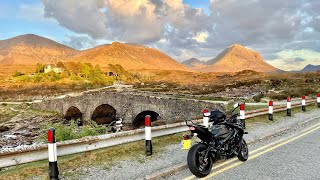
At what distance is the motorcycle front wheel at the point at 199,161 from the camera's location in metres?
6.87

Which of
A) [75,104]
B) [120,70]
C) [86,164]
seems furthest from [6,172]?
[120,70]

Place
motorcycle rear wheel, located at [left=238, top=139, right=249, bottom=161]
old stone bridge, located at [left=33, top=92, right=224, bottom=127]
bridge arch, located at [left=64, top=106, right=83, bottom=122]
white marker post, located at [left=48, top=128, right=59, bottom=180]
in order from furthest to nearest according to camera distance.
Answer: bridge arch, located at [left=64, top=106, right=83, bottom=122] < old stone bridge, located at [left=33, top=92, right=224, bottom=127] < motorcycle rear wheel, located at [left=238, top=139, right=249, bottom=161] < white marker post, located at [left=48, top=128, right=59, bottom=180]

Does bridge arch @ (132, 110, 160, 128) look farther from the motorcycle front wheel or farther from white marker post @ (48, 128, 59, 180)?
white marker post @ (48, 128, 59, 180)

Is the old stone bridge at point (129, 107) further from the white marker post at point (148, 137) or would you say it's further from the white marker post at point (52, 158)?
the white marker post at point (52, 158)

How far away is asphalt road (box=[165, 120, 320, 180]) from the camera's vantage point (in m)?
7.13

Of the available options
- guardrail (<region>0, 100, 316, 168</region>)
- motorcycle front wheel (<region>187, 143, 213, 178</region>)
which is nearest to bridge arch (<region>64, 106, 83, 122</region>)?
guardrail (<region>0, 100, 316, 168</region>)

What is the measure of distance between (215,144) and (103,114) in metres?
52.6

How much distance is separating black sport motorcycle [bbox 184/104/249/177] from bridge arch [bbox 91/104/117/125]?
156ft

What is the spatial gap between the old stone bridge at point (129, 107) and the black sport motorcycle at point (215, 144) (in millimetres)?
10173

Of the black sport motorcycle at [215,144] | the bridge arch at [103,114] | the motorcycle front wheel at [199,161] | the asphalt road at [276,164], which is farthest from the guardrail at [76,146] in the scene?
the bridge arch at [103,114]

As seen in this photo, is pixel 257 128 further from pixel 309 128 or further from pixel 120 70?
pixel 120 70

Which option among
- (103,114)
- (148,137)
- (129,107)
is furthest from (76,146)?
(103,114)

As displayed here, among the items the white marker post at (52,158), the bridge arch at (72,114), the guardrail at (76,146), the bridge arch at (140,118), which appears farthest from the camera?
the bridge arch at (72,114)

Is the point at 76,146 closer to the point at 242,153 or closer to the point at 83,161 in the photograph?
the point at 83,161
